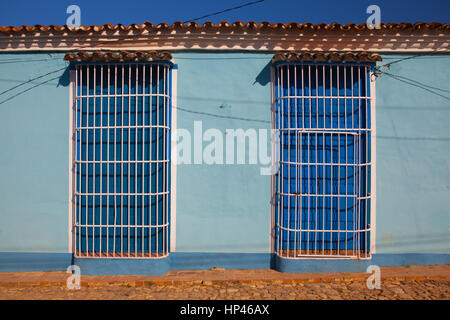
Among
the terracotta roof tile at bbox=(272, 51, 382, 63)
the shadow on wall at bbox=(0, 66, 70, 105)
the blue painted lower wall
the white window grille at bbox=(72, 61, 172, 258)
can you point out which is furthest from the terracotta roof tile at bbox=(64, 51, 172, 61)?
the blue painted lower wall

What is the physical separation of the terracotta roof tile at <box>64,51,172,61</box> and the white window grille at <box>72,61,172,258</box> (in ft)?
0.53

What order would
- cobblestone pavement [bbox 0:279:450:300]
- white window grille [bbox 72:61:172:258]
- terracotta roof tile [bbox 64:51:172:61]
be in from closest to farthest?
1. cobblestone pavement [bbox 0:279:450:300]
2. terracotta roof tile [bbox 64:51:172:61]
3. white window grille [bbox 72:61:172:258]

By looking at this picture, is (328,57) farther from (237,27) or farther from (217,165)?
(217,165)

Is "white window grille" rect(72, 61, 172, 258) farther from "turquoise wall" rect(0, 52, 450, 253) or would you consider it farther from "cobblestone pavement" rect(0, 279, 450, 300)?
"cobblestone pavement" rect(0, 279, 450, 300)

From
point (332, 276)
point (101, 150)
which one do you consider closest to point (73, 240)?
point (101, 150)

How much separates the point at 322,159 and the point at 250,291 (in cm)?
207

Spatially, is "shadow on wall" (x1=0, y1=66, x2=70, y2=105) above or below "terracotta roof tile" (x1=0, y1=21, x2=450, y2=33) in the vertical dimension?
below

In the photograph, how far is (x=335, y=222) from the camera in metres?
4.16

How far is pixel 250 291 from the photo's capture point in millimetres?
3543

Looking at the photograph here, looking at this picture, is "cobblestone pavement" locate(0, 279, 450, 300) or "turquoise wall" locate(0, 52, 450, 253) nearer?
"cobblestone pavement" locate(0, 279, 450, 300)

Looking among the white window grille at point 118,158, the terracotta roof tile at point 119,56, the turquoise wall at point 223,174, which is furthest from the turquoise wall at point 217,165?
the terracotta roof tile at point 119,56

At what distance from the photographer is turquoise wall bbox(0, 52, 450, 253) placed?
4117 mm

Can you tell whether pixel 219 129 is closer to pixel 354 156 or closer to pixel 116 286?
pixel 354 156

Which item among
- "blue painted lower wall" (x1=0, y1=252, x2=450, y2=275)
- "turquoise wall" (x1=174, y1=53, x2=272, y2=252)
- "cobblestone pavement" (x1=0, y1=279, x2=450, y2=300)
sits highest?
"turquoise wall" (x1=174, y1=53, x2=272, y2=252)
